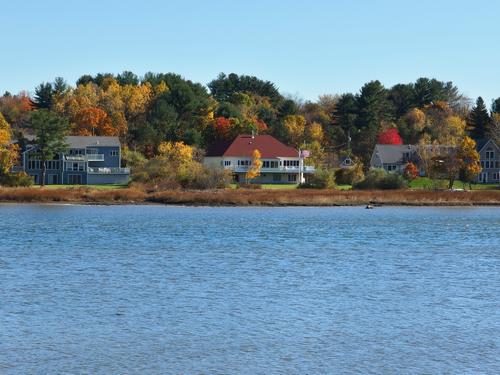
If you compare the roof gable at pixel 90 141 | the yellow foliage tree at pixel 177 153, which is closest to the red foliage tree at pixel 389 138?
the yellow foliage tree at pixel 177 153

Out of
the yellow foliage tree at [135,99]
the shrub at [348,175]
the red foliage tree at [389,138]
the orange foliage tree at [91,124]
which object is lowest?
the shrub at [348,175]

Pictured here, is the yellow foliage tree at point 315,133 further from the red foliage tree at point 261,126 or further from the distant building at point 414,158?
the distant building at point 414,158

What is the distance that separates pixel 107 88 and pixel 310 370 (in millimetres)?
138083

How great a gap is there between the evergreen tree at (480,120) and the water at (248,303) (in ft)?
296

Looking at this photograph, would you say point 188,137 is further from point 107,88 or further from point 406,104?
point 406,104

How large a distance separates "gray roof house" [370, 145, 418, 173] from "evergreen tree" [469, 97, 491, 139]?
570 inches

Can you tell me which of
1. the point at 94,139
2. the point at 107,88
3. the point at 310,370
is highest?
the point at 107,88

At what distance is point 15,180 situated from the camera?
108 meters

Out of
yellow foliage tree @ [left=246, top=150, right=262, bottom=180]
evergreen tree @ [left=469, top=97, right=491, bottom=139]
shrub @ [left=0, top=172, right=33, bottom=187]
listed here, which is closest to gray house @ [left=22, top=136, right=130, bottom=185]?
shrub @ [left=0, top=172, right=33, bottom=187]

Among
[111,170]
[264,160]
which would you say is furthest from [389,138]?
[111,170]

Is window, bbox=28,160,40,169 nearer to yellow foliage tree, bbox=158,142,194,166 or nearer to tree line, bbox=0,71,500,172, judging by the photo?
tree line, bbox=0,71,500,172

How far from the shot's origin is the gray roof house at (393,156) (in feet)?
450

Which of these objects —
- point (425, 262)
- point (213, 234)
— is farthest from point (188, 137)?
point (425, 262)

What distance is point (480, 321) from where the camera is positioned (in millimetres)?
28047
